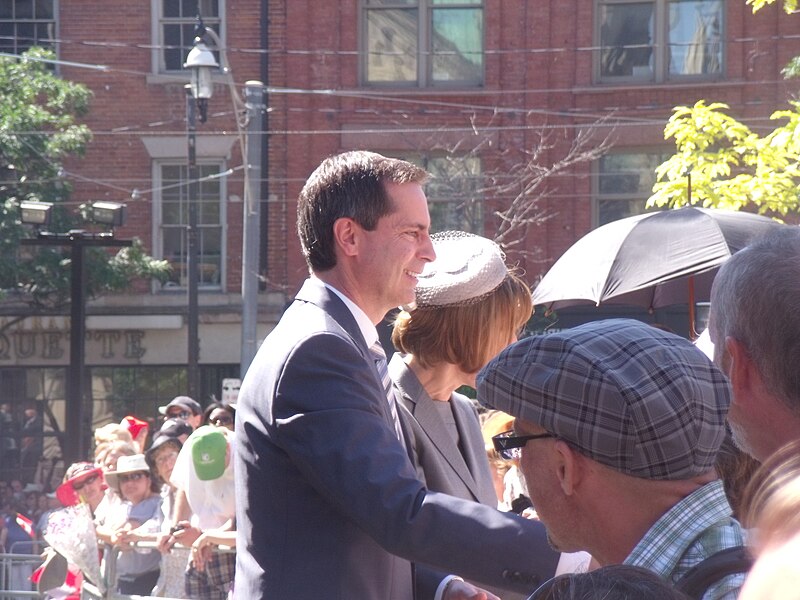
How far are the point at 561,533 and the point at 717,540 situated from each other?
0.83 ft

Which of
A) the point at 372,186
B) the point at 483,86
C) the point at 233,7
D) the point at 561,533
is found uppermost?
the point at 233,7

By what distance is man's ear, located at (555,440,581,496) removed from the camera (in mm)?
1807

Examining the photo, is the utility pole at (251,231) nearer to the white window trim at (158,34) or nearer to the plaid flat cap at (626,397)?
the white window trim at (158,34)

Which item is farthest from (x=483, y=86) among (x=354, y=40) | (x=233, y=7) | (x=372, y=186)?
(x=372, y=186)

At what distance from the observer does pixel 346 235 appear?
2660 millimetres

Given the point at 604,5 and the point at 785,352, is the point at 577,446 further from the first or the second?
the point at 604,5

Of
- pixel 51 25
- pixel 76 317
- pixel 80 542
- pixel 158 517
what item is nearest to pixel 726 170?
pixel 158 517

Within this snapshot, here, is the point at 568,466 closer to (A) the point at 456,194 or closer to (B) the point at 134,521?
(B) the point at 134,521

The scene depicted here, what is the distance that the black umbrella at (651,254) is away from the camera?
6922 millimetres

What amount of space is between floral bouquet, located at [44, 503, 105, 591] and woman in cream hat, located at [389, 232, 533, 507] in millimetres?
4503

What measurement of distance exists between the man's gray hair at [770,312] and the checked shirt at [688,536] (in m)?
0.40

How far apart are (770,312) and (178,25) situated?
2051 centimetres

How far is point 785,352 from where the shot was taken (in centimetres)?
210

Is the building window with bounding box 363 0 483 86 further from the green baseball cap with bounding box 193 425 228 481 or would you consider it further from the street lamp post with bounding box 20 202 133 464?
the green baseball cap with bounding box 193 425 228 481
